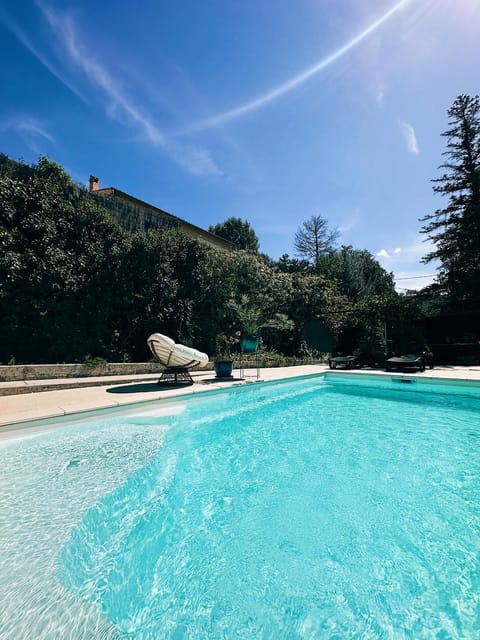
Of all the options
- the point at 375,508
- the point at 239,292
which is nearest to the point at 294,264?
the point at 239,292

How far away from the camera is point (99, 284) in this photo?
975 cm

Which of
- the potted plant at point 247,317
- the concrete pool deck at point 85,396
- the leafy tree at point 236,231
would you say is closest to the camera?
the concrete pool deck at point 85,396

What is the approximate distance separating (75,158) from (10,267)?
4855 millimetres

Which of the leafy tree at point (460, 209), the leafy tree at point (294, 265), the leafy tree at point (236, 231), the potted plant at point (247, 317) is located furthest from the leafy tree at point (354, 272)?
the leafy tree at point (236, 231)

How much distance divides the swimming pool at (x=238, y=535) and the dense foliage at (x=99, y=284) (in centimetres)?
519

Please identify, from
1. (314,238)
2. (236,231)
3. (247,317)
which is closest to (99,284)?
(247,317)

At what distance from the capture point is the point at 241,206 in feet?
55.3

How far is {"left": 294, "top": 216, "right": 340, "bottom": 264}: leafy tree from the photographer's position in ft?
97.9

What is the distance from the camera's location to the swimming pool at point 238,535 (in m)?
1.75

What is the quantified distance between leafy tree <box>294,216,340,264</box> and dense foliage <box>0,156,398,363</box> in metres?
16.5

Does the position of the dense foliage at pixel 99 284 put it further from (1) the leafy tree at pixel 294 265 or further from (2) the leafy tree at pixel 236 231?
(2) the leafy tree at pixel 236 231

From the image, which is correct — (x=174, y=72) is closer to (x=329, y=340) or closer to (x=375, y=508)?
(x=375, y=508)

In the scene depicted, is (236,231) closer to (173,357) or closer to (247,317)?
(247,317)

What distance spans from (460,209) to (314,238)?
44.9 feet
